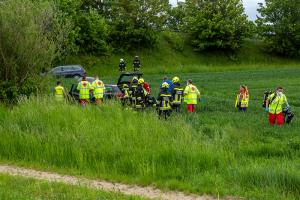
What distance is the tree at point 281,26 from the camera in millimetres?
60094

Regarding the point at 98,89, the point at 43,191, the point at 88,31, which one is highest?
the point at 88,31

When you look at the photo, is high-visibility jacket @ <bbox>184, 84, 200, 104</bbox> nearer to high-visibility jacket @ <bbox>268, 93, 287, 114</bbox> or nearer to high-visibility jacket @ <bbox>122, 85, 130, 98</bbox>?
high-visibility jacket @ <bbox>122, 85, 130, 98</bbox>

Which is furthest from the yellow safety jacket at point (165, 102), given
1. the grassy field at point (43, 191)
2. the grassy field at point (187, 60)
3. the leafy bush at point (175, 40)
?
the leafy bush at point (175, 40)

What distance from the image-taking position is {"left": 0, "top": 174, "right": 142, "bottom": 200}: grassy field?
8.04 m

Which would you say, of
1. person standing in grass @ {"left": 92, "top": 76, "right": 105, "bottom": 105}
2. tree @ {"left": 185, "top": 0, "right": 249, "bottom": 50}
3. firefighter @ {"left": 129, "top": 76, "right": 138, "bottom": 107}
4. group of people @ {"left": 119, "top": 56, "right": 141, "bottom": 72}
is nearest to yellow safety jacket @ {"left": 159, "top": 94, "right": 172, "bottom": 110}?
firefighter @ {"left": 129, "top": 76, "right": 138, "bottom": 107}

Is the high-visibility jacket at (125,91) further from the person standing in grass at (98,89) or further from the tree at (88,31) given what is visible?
the tree at (88,31)

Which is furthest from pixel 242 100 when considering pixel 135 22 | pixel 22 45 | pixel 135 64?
pixel 135 22

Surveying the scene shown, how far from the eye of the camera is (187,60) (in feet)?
184

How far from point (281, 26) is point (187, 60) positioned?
14.1 m

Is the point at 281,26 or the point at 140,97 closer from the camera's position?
the point at 140,97

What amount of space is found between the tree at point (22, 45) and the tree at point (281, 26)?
46377mm

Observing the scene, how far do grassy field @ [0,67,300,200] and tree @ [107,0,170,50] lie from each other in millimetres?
37603

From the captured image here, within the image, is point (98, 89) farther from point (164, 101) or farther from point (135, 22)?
point (135, 22)

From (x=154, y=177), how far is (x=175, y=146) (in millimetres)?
1524
